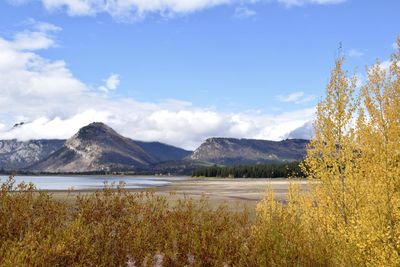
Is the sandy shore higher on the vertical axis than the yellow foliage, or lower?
lower

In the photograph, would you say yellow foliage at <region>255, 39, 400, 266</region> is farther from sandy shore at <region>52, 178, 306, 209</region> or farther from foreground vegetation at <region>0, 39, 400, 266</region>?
sandy shore at <region>52, 178, 306, 209</region>

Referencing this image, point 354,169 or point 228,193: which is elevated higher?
point 354,169

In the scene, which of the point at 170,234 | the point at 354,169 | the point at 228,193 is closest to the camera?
the point at 170,234

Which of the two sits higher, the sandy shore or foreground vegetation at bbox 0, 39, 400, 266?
foreground vegetation at bbox 0, 39, 400, 266

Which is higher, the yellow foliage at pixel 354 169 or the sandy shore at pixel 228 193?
the yellow foliage at pixel 354 169

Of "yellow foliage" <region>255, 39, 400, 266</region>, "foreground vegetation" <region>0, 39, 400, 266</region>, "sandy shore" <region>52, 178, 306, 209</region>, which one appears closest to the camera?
"foreground vegetation" <region>0, 39, 400, 266</region>

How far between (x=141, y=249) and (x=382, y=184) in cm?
975

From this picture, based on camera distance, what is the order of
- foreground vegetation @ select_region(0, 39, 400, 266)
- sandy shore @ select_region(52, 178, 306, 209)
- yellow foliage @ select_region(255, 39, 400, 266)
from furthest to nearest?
1. sandy shore @ select_region(52, 178, 306, 209)
2. yellow foliage @ select_region(255, 39, 400, 266)
3. foreground vegetation @ select_region(0, 39, 400, 266)

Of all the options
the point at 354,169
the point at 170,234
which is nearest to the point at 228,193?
the point at 354,169

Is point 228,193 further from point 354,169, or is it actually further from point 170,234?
point 170,234

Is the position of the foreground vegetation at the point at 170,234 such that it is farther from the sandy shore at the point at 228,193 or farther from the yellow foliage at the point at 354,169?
the sandy shore at the point at 228,193

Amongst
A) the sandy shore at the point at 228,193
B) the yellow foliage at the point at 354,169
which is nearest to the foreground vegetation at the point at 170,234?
the yellow foliage at the point at 354,169

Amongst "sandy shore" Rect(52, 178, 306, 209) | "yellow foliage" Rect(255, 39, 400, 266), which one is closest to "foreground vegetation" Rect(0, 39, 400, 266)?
"yellow foliage" Rect(255, 39, 400, 266)

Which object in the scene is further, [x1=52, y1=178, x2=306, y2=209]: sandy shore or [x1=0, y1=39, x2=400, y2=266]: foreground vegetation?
[x1=52, y1=178, x2=306, y2=209]: sandy shore
